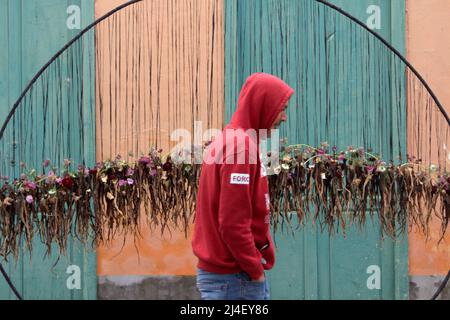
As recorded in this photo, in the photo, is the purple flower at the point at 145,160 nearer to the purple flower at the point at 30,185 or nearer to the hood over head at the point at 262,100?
the purple flower at the point at 30,185

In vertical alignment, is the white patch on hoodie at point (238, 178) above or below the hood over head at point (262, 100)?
below

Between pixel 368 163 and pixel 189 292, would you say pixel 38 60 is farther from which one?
pixel 368 163

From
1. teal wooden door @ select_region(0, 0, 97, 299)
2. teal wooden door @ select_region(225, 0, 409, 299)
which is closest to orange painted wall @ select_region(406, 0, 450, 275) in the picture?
teal wooden door @ select_region(225, 0, 409, 299)

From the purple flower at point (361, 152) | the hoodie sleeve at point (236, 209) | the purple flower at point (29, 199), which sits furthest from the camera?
the purple flower at point (361, 152)

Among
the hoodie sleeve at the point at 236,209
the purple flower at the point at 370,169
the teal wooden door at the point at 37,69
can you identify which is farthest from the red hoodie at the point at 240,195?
the teal wooden door at the point at 37,69

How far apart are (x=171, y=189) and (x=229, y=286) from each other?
1.29m

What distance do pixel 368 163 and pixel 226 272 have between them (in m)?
1.50

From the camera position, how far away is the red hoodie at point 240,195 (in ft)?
11.0

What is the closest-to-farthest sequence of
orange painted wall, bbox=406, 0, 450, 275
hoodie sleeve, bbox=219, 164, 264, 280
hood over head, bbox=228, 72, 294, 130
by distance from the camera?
hoodie sleeve, bbox=219, 164, 264, 280
hood over head, bbox=228, 72, 294, 130
orange painted wall, bbox=406, 0, 450, 275

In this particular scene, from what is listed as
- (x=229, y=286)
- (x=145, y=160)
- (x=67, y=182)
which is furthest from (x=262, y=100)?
(x=67, y=182)

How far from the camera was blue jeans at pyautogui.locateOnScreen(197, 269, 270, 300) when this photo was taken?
347 cm

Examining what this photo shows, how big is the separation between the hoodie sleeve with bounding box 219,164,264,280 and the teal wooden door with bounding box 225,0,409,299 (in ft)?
7.17

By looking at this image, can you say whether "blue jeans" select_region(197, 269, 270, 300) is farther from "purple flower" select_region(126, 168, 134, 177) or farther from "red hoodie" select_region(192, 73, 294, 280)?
"purple flower" select_region(126, 168, 134, 177)

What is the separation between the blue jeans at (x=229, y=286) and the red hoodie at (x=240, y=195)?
0.03 metres
